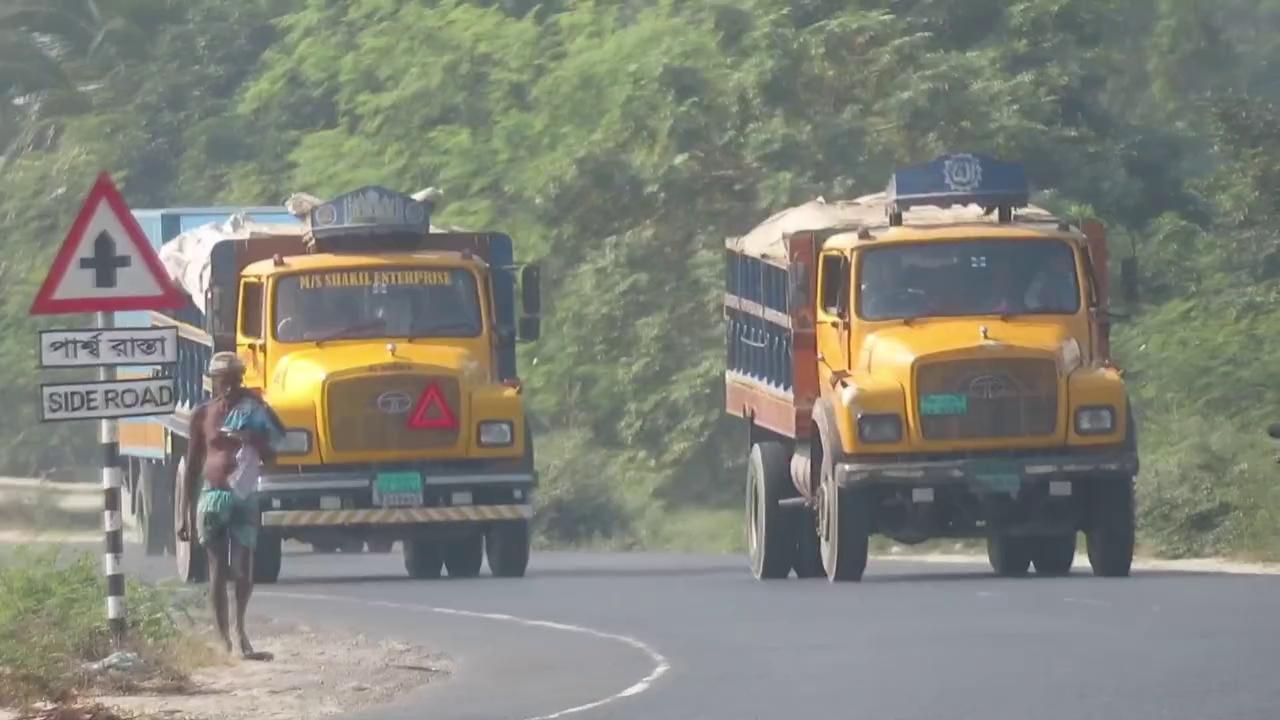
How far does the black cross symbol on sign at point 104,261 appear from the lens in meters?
16.3

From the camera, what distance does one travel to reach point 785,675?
15.7m

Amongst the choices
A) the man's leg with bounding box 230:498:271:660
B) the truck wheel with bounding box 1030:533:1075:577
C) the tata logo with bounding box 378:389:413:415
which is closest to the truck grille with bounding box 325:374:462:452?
the tata logo with bounding box 378:389:413:415

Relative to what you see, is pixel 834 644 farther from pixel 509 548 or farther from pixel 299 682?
pixel 509 548

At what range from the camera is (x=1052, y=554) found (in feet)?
81.0

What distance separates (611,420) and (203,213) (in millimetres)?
11700

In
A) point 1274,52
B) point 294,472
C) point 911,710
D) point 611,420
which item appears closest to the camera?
point 911,710

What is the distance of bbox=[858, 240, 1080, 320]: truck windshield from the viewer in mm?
22781

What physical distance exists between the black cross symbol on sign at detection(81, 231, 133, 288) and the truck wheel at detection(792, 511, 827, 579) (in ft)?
30.1

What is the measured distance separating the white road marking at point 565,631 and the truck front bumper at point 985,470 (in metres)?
2.72

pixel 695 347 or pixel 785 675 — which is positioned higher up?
pixel 695 347

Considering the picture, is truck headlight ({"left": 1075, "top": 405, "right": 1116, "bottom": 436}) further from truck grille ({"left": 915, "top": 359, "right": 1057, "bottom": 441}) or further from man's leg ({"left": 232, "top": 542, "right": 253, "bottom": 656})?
man's leg ({"left": 232, "top": 542, "right": 253, "bottom": 656})

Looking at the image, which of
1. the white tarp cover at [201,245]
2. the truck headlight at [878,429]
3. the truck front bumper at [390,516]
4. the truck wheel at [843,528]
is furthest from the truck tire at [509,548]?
the truck headlight at [878,429]

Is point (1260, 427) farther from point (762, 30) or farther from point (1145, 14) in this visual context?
point (1145, 14)

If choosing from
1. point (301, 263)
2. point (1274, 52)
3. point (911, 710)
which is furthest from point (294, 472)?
point (1274, 52)
